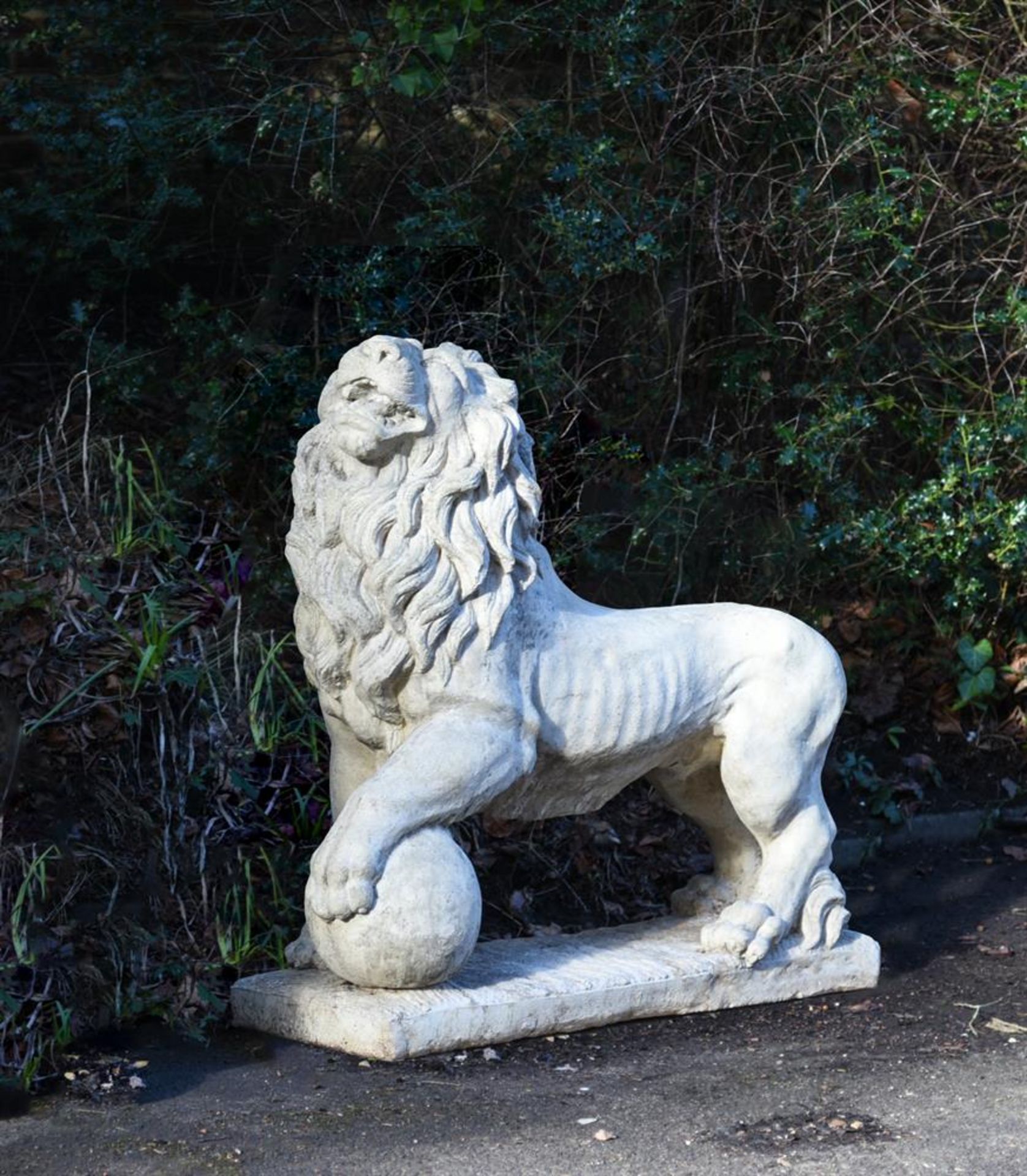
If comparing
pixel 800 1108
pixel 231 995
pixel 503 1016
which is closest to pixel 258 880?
pixel 231 995

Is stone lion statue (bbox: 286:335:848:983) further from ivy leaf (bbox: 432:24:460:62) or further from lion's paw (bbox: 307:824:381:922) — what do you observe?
ivy leaf (bbox: 432:24:460:62)

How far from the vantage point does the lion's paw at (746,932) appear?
15.2 ft

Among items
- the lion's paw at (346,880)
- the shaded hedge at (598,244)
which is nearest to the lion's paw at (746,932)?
the lion's paw at (346,880)

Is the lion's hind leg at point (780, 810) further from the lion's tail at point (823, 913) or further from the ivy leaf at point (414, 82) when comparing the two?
the ivy leaf at point (414, 82)

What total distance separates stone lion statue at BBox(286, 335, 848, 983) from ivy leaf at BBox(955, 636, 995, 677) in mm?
2593

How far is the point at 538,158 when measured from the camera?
6629 millimetres

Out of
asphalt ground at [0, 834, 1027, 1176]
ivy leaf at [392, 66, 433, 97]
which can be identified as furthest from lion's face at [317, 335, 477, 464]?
ivy leaf at [392, 66, 433, 97]

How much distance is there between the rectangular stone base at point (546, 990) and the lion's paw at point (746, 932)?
3 cm

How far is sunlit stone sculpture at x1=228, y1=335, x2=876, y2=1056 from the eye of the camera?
4.21m

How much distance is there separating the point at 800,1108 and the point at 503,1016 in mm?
711

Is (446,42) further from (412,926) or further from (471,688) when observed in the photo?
(412,926)

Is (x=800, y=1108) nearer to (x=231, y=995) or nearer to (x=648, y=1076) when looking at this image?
(x=648, y=1076)

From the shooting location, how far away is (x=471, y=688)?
432cm

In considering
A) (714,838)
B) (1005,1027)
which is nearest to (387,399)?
(714,838)
